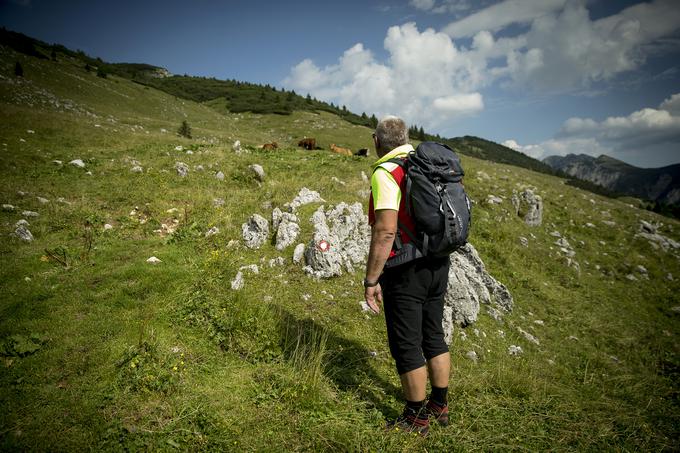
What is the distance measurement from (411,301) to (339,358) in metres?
2.12

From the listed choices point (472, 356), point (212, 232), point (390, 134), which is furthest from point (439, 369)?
point (212, 232)

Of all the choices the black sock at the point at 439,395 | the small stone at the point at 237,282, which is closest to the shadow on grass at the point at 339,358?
the black sock at the point at 439,395

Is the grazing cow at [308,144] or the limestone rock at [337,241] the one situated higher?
the grazing cow at [308,144]

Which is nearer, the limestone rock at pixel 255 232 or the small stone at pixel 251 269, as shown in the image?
the small stone at pixel 251 269

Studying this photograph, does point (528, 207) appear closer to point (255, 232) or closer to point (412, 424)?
point (255, 232)

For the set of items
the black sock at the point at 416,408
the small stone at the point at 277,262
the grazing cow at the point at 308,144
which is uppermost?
the grazing cow at the point at 308,144

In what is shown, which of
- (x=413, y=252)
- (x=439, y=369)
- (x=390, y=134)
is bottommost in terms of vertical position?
(x=439, y=369)

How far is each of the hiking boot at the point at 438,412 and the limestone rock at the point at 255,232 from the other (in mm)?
5158

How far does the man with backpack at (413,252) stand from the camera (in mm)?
3271

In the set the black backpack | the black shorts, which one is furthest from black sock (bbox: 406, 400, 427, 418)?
the black backpack

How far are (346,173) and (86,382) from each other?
10.7m

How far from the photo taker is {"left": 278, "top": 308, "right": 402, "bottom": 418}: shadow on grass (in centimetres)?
430

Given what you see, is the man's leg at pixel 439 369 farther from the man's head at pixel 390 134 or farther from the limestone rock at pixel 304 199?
the limestone rock at pixel 304 199

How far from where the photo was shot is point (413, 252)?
339 cm
